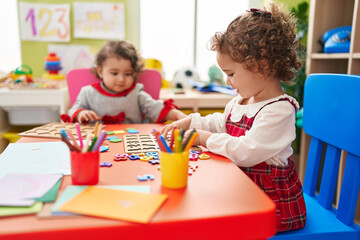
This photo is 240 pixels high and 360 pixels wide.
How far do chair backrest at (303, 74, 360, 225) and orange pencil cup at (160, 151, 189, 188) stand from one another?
55 cm

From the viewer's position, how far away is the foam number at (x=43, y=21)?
224 centimetres

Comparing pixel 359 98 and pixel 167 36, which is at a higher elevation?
pixel 167 36

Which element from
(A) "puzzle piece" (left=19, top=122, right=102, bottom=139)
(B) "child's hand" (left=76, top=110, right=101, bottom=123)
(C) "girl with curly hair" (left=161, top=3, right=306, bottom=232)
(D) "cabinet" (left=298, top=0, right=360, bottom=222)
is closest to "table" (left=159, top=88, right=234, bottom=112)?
(D) "cabinet" (left=298, top=0, right=360, bottom=222)

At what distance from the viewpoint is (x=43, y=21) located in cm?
225

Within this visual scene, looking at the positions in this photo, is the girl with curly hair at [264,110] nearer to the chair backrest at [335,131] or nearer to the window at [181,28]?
the chair backrest at [335,131]

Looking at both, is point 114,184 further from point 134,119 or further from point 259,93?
point 134,119

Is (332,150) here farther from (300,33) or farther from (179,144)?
(300,33)

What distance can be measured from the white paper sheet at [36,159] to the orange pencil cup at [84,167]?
0.07 metres

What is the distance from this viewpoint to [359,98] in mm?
893

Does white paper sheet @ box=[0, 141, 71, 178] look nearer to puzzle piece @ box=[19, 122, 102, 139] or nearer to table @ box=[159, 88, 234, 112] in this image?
puzzle piece @ box=[19, 122, 102, 139]

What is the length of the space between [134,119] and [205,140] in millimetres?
732

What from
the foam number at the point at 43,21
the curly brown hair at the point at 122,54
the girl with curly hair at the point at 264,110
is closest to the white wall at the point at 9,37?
the foam number at the point at 43,21

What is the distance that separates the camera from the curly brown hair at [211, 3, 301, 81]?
36.4 inches

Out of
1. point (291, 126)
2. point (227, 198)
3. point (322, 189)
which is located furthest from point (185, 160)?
point (322, 189)
